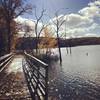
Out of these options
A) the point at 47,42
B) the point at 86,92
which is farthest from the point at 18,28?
the point at 47,42

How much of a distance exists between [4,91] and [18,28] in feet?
116

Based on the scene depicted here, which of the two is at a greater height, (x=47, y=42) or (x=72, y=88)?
(x=47, y=42)

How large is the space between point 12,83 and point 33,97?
3.95 metres

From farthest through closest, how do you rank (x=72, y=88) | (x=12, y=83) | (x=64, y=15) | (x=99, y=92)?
1. (x=64, y=15)
2. (x=72, y=88)
3. (x=99, y=92)
4. (x=12, y=83)

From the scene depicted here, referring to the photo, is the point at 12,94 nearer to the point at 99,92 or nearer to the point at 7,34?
the point at 99,92

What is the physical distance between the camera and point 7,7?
122 ft

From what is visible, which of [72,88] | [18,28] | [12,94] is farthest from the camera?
[18,28]

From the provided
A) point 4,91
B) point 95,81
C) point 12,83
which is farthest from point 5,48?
point 4,91

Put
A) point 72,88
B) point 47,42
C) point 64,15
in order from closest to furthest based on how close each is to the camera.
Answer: point 72,88, point 64,15, point 47,42

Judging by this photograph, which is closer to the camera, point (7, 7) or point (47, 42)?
point (7, 7)

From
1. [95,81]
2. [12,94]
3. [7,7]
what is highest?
[7,7]

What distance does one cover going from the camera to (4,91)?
10984mm

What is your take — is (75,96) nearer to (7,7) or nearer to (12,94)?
(12,94)

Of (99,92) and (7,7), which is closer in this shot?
(99,92)
